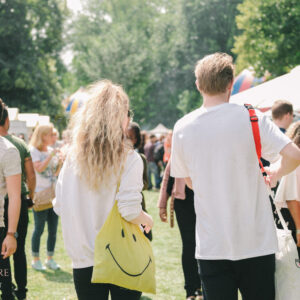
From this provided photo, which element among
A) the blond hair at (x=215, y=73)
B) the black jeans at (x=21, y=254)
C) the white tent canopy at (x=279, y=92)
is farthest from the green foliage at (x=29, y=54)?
the blond hair at (x=215, y=73)

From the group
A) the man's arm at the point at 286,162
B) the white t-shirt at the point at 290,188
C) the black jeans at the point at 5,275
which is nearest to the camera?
the man's arm at the point at 286,162

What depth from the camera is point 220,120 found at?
2453 mm

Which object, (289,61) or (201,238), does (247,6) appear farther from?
(201,238)

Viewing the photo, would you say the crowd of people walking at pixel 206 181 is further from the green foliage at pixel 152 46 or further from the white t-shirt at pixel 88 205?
the green foliage at pixel 152 46

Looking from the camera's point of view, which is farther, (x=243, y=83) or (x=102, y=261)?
(x=243, y=83)

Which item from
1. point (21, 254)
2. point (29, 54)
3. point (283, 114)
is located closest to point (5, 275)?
point (21, 254)

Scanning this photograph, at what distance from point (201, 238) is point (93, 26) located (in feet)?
184

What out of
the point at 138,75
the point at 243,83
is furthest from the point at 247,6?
the point at 138,75

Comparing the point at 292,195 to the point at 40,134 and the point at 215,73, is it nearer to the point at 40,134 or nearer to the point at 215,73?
the point at 215,73

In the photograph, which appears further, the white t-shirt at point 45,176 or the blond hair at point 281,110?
the white t-shirt at point 45,176

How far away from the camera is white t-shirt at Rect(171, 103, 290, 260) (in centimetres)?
240

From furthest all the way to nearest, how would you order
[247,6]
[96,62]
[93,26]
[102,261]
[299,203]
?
[93,26] → [96,62] → [247,6] → [299,203] → [102,261]

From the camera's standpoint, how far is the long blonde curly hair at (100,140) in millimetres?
2469

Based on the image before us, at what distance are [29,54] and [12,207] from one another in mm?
31108
